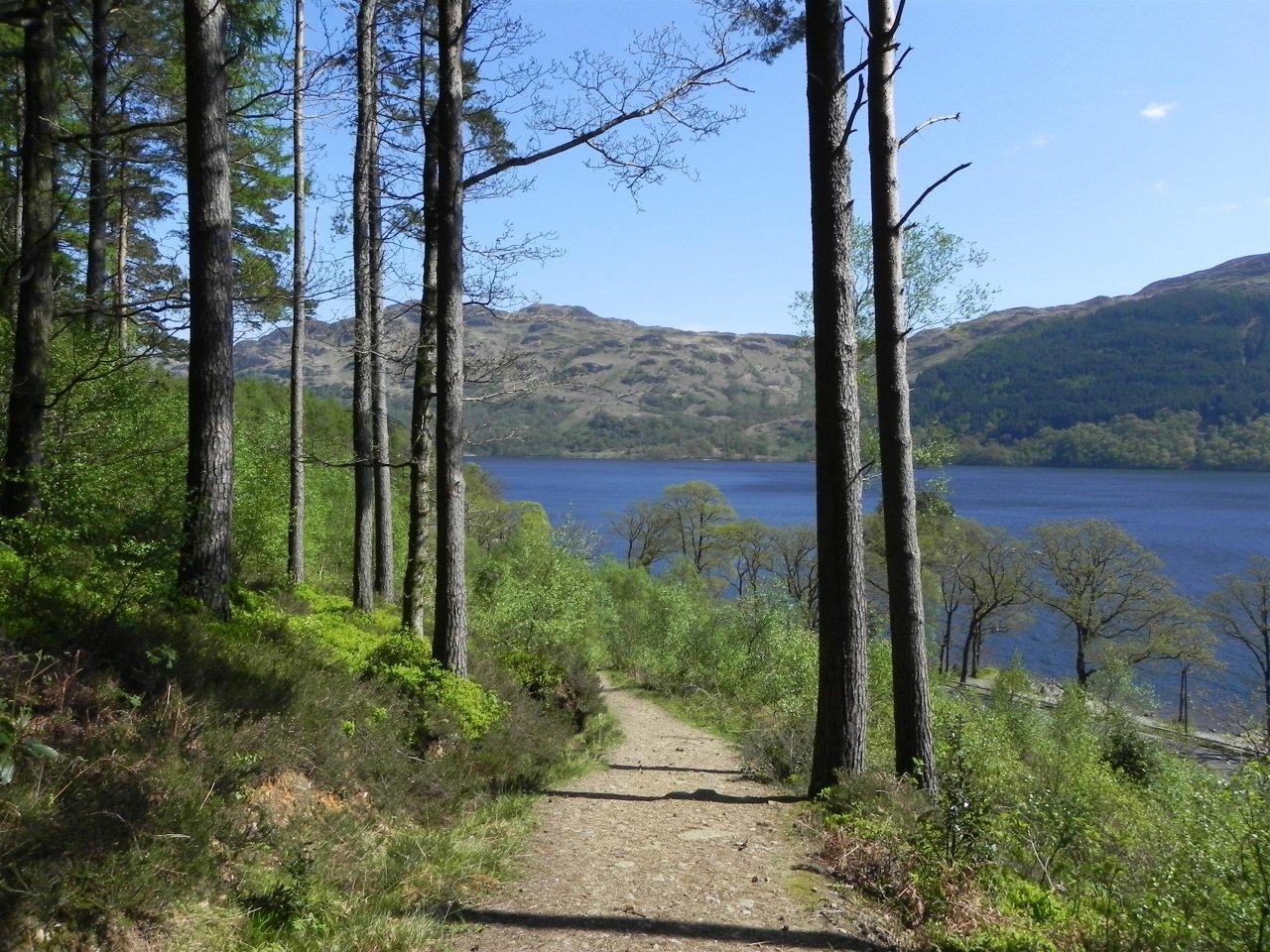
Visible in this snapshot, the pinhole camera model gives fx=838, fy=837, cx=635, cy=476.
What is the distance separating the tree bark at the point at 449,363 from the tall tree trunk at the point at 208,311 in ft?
6.14

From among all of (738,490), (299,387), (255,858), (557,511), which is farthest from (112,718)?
(738,490)

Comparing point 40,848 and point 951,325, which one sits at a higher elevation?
point 951,325

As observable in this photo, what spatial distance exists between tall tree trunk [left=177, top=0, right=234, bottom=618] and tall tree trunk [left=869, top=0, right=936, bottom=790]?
5.63 m

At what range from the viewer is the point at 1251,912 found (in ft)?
11.8

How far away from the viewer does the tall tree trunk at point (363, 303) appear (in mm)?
11133

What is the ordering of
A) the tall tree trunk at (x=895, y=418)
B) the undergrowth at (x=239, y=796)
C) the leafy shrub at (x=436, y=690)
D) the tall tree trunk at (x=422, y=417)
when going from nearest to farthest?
the undergrowth at (x=239, y=796)
the leafy shrub at (x=436, y=690)
the tall tree trunk at (x=895, y=418)
the tall tree trunk at (x=422, y=417)

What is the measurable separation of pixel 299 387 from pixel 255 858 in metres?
11.2

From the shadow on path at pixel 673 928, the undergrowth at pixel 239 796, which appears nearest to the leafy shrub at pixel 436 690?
the undergrowth at pixel 239 796

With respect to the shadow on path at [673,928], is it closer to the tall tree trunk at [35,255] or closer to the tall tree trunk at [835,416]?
the tall tree trunk at [835,416]

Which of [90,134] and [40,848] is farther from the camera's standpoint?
[90,134]

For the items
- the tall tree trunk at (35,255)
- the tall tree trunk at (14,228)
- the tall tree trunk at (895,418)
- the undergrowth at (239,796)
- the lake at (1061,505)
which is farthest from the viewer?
the lake at (1061,505)

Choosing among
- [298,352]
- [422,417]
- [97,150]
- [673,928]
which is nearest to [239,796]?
[673,928]

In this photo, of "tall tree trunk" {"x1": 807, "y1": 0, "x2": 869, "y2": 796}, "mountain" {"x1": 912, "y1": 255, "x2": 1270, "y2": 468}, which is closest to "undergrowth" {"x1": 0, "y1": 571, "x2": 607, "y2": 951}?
"tall tree trunk" {"x1": 807, "y1": 0, "x2": 869, "y2": 796}

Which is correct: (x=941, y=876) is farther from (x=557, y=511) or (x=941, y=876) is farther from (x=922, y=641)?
(x=557, y=511)
